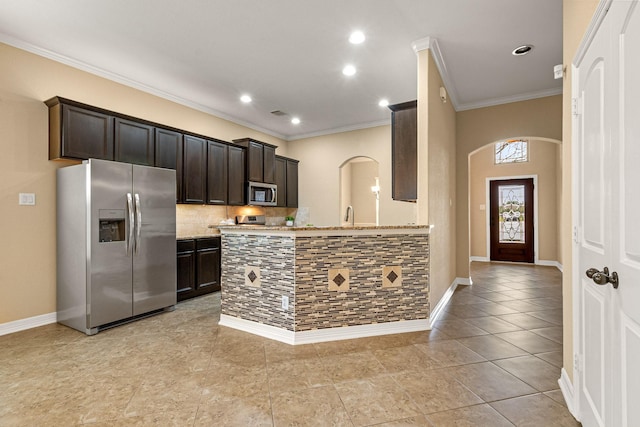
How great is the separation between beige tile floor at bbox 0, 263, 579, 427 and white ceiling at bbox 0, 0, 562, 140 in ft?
9.83

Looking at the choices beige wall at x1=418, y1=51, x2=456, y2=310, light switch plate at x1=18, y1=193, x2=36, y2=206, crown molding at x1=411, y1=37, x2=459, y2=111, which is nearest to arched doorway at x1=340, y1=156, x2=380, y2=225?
beige wall at x1=418, y1=51, x2=456, y2=310

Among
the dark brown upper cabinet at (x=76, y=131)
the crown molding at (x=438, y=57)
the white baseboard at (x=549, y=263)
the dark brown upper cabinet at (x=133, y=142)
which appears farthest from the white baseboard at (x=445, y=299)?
the dark brown upper cabinet at (x=76, y=131)

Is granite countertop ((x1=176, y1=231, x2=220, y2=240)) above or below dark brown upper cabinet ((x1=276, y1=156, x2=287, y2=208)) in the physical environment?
below

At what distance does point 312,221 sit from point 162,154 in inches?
136

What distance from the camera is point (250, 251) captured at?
323 centimetres

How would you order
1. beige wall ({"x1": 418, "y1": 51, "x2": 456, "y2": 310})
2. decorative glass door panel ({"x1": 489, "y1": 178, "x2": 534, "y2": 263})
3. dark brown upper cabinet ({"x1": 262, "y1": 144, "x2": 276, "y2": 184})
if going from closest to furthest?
beige wall ({"x1": 418, "y1": 51, "x2": 456, "y2": 310}) < dark brown upper cabinet ({"x1": 262, "y1": 144, "x2": 276, "y2": 184}) < decorative glass door panel ({"x1": 489, "y1": 178, "x2": 534, "y2": 263})

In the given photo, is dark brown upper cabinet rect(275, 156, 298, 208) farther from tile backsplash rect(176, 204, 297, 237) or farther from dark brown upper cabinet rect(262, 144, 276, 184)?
tile backsplash rect(176, 204, 297, 237)

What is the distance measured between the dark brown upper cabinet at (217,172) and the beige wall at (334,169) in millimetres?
2148

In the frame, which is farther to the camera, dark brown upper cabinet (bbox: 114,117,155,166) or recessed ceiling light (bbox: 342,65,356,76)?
recessed ceiling light (bbox: 342,65,356,76)

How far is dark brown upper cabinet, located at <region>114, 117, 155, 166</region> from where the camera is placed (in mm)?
3812

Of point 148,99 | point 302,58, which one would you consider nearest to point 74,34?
point 148,99

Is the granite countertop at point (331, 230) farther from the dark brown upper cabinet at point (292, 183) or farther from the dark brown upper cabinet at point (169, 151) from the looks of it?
the dark brown upper cabinet at point (292, 183)

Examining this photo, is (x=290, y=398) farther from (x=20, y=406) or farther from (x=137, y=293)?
(x=137, y=293)

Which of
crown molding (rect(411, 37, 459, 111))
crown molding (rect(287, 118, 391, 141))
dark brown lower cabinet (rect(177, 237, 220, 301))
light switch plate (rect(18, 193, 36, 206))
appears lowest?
dark brown lower cabinet (rect(177, 237, 220, 301))
